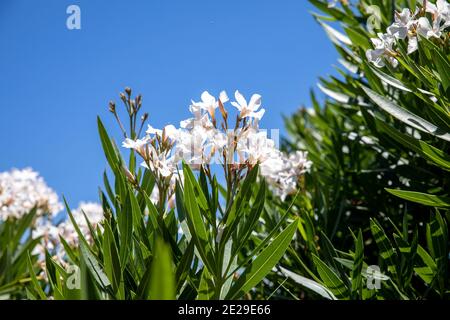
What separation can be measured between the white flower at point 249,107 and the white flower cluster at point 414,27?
48 centimetres

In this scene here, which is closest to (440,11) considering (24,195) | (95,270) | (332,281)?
(332,281)

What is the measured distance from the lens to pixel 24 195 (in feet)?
8.82

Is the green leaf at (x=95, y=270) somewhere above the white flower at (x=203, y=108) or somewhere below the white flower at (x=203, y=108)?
below

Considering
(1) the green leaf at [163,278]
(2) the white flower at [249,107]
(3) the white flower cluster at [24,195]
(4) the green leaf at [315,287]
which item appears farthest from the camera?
(3) the white flower cluster at [24,195]

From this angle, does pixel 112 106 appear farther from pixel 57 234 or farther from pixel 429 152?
pixel 57 234

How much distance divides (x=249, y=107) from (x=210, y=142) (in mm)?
119

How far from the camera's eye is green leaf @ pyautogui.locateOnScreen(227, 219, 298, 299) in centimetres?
107

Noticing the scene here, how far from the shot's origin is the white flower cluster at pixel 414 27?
55.1 inches

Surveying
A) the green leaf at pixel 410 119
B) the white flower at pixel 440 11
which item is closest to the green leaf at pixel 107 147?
the green leaf at pixel 410 119

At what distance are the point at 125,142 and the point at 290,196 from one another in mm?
1209

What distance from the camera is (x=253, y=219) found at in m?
1.10

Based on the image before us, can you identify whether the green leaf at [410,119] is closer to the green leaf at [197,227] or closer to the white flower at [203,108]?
the white flower at [203,108]

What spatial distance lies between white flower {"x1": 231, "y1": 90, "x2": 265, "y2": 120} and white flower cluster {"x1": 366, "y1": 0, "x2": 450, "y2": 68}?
0.48 meters
